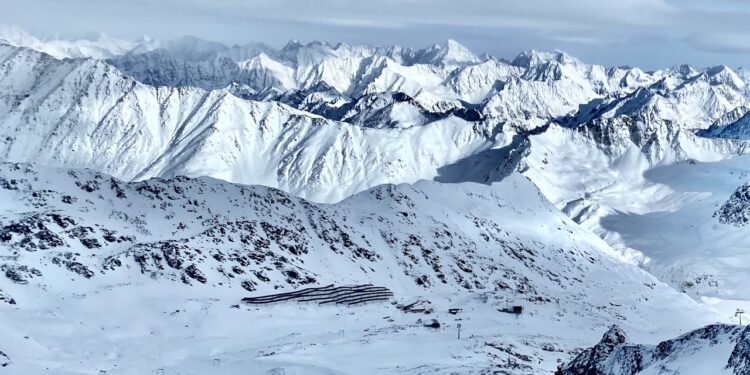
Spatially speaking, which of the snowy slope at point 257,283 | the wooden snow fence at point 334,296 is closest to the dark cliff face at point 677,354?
the snowy slope at point 257,283

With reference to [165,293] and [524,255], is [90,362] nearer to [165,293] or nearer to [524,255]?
[165,293]

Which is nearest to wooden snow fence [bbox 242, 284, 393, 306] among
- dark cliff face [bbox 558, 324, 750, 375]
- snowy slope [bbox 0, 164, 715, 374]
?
snowy slope [bbox 0, 164, 715, 374]

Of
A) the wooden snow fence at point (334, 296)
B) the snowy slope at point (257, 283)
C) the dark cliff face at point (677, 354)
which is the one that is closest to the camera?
the dark cliff face at point (677, 354)

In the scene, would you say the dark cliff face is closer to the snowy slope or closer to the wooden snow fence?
the snowy slope

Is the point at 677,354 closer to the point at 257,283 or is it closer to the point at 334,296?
the point at 334,296

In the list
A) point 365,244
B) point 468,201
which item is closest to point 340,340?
point 365,244

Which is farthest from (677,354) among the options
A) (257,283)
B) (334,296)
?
(257,283)

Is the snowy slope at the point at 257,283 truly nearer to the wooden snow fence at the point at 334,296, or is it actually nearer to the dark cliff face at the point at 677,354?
the wooden snow fence at the point at 334,296

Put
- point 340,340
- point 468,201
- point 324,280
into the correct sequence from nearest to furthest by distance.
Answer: point 340,340
point 324,280
point 468,201
